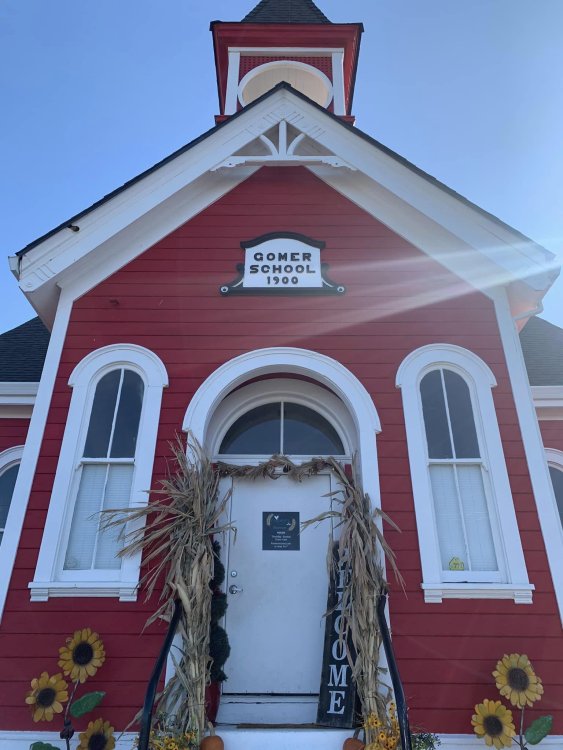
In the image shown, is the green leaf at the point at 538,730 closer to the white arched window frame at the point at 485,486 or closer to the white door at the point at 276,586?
the white arched window frame at the point at 485,486

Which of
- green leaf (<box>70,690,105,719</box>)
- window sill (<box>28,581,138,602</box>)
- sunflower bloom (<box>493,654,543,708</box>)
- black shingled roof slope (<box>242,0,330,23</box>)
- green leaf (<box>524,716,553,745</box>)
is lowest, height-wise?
green leaf (<box>524,716,553,745</box>)

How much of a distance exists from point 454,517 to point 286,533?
1.51 metres

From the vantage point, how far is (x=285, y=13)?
10500 mm

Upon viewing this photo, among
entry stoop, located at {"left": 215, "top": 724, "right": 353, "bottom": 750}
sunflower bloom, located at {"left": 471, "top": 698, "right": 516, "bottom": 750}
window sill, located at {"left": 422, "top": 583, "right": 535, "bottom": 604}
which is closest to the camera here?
entry stoop, located at {"left": 215, "top": 724, "right": 353, "bottom": 750}

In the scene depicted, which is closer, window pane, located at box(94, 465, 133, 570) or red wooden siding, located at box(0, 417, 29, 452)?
window pane, located at box(94, 465, 133, 570)

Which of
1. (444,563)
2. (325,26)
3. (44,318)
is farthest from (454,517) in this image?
(325,26)

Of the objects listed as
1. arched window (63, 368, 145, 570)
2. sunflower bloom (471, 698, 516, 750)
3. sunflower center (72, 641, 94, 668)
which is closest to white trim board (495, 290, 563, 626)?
sunflower bloom (471, 698, 516, 750)

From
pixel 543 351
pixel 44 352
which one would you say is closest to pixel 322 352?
pixel 543 351

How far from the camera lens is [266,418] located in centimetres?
625

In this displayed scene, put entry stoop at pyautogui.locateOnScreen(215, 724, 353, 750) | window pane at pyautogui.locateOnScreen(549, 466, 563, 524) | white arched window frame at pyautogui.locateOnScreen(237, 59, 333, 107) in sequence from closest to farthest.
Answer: entry stoop at pyautogui.locateOnScreen(215, 724, 353, 750) < window pane at pyautogui.locateOnScreen(549, 466, 563, 524) < white arched window frame at pyautogui.locateOnScreen(237, 59, 333, 107)

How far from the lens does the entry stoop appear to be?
4199mm

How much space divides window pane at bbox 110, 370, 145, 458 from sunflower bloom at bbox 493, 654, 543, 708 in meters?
A: 3.54

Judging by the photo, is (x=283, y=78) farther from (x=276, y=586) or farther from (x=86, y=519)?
(x=276, y=586)

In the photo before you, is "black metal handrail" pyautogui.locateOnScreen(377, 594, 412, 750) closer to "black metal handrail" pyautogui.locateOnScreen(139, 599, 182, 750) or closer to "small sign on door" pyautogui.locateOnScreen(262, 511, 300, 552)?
"small sign on door" pyautogui.locateOnScreen(262, 511, 300, 552)
